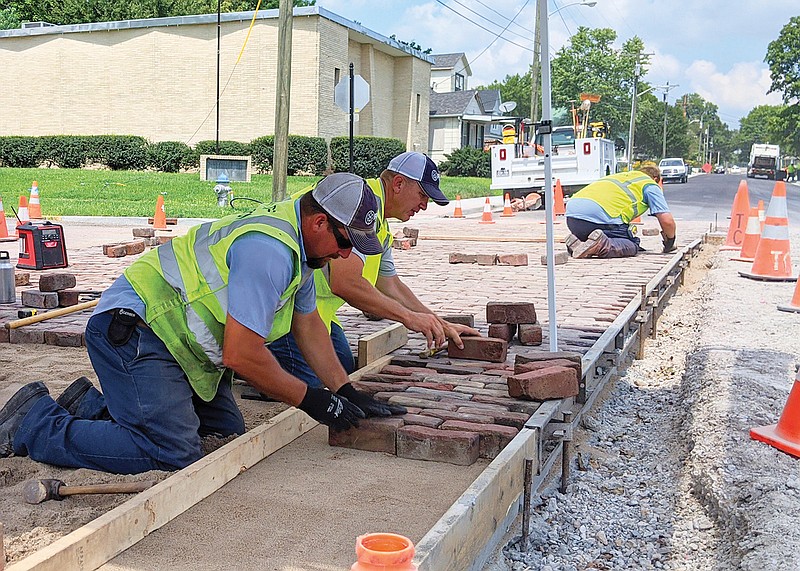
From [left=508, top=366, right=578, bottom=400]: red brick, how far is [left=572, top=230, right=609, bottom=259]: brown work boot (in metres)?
6.45

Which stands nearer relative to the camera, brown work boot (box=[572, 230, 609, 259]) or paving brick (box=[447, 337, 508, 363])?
paving brick (box=[447, 337, 508, 363])

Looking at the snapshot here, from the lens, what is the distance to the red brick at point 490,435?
3.63 meters

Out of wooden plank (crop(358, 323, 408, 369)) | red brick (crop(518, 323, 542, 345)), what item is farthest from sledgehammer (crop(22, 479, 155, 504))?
red brick (crop(518, 323, 542, 345))

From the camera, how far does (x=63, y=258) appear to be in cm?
912

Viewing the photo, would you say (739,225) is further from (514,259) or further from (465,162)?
(465,162)

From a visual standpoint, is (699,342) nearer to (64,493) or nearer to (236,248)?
(236,248)

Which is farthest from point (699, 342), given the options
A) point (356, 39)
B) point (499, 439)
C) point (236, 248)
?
point (356, 39)

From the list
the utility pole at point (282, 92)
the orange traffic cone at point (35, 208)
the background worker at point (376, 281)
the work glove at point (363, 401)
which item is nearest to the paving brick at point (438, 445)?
the work glove at point (363, 401)

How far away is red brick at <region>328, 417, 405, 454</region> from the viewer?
3727mm

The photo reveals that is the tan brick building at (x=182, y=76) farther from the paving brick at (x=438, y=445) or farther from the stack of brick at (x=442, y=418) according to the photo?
the paving brick at (x=438, y=445)

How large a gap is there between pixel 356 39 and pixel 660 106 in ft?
→ 275

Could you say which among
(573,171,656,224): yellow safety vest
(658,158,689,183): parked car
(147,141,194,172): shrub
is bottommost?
(573,171,656,224): yellow safety vest

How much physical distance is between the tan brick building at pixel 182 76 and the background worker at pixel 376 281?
2442 centimetres

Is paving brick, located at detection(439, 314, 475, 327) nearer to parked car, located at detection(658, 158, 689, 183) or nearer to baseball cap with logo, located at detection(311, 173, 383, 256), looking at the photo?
baseball cap with logo, located at detection(311, 173, 383, 256)
